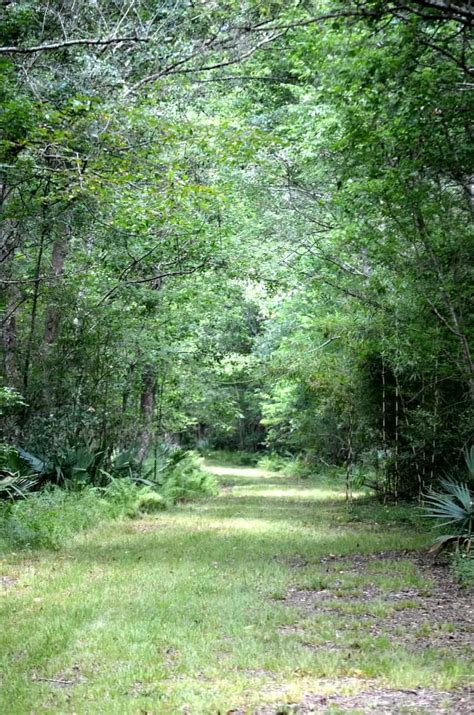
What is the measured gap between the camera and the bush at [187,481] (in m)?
16.5

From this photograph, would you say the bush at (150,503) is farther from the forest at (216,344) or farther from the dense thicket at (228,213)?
the dense thicket at (228,213)

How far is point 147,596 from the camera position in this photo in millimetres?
6395

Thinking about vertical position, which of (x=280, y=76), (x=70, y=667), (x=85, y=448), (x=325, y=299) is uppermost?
(x=280, y=76)

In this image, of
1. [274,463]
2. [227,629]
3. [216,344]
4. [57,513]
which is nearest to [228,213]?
[216,344]

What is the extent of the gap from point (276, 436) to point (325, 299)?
45.3ft

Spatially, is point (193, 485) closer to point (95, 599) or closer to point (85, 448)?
point (85, 448)

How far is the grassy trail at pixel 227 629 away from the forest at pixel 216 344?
3 centimetres

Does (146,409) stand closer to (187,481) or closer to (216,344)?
(187,481)

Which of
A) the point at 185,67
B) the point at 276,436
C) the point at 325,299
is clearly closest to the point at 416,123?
the point at 185,67

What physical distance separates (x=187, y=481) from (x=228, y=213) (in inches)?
283

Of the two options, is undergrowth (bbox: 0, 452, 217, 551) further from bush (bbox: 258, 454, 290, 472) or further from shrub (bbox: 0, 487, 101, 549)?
bush (bbox: 258, 454, 290, 472)

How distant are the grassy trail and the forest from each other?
0.03m

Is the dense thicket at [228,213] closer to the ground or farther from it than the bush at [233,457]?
farther from it

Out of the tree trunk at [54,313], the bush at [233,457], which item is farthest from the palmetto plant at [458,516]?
the bush at [233,457]
